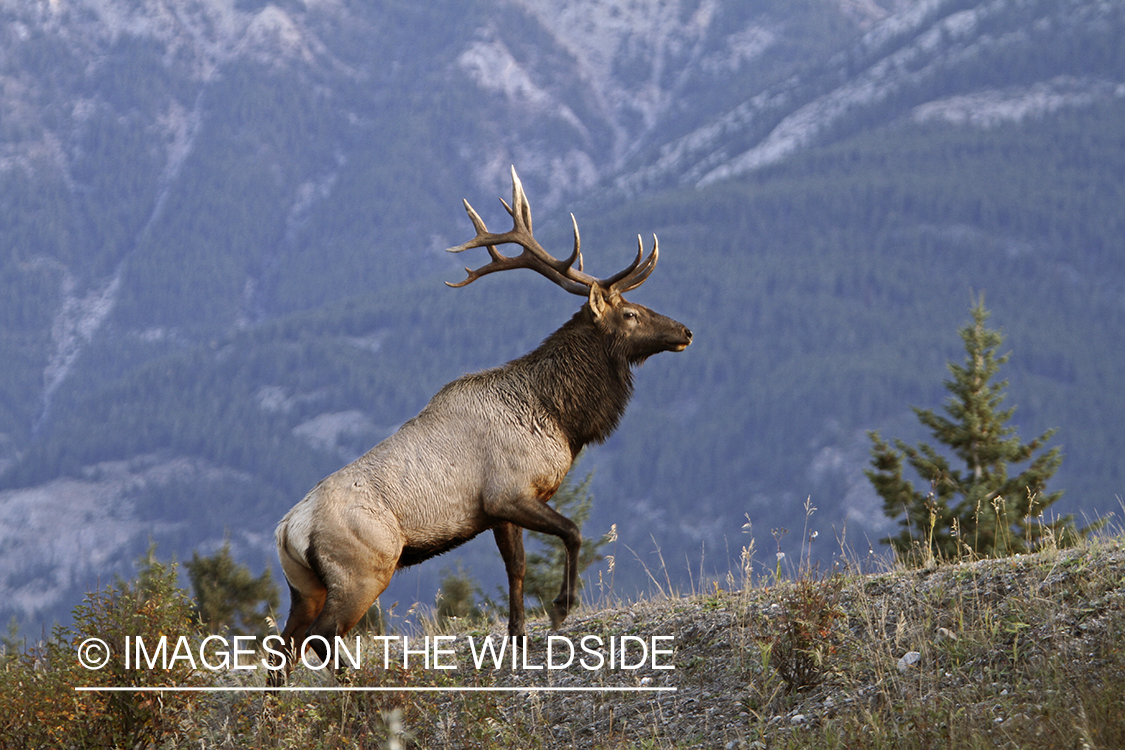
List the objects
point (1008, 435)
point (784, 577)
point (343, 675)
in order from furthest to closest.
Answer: point (1008, 435) → point (784, 577) → point (343, 675)

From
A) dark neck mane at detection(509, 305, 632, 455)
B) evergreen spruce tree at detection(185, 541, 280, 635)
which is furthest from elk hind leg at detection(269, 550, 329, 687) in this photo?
evergreen spruce tree at detection(185, 541, 280, 635)

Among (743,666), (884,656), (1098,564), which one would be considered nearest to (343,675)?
(743,666)

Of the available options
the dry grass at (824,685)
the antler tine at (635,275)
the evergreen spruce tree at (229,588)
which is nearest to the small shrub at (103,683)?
the dry grass at (824,685)

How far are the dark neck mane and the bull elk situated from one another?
10 mm

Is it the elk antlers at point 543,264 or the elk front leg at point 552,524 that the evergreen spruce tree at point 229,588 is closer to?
the elk antlers at point 543,264

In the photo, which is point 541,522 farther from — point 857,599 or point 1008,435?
point 1008,435

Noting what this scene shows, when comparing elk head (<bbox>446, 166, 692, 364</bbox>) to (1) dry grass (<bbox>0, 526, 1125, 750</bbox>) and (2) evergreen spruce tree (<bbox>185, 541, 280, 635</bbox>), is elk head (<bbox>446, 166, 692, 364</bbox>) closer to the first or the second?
(1) dry grass (<bbox>0, 526, 1125, 750</bbox>)

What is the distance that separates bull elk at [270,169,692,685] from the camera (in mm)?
8367

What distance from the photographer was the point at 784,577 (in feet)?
31.7

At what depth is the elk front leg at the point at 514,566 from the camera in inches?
356

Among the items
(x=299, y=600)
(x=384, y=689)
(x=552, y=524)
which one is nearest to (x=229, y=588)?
(x=299, y=600)

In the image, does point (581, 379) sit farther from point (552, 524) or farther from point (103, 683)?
point (103, 683)

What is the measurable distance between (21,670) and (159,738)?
2.98 feet

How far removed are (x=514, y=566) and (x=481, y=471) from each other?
32.9 inches
